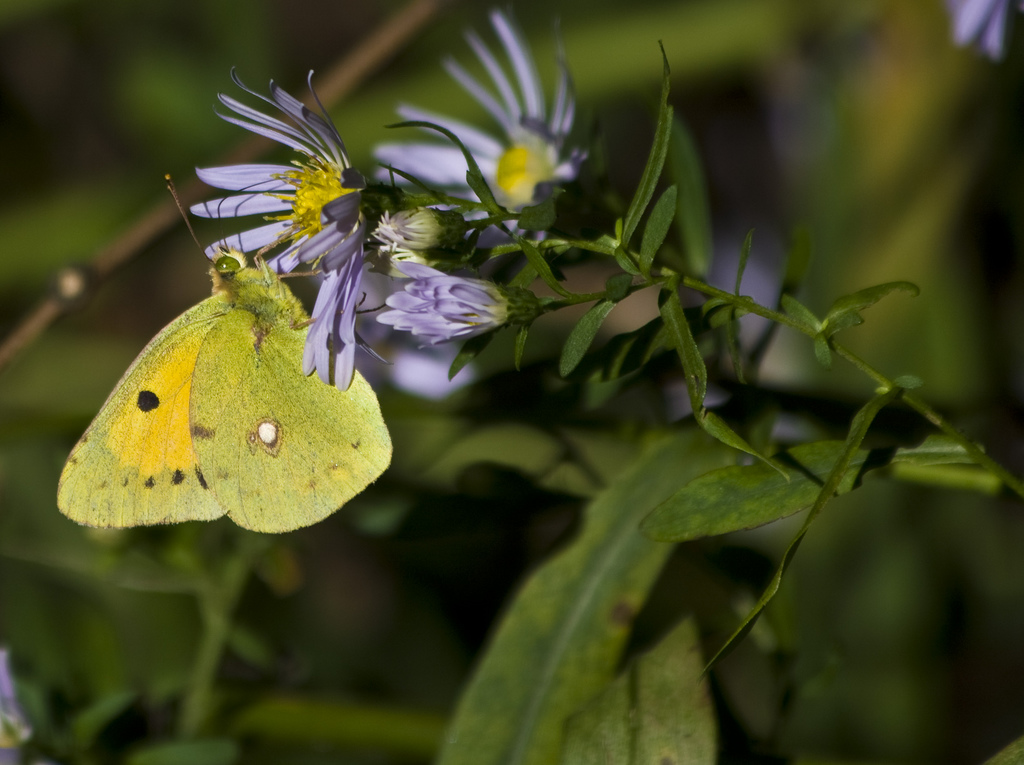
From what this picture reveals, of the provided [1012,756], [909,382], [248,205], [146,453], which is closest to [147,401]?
[146,453]

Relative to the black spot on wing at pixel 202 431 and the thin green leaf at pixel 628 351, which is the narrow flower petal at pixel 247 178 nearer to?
the black spot on wing at pixel 202 431

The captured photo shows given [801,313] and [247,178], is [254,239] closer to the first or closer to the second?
[247,178]

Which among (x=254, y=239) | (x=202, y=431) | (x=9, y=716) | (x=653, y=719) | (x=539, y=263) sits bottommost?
(x=653, y=719)

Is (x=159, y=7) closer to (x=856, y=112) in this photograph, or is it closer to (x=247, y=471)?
(x=856, y=112)

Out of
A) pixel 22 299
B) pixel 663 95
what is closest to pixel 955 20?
pixel 663 95

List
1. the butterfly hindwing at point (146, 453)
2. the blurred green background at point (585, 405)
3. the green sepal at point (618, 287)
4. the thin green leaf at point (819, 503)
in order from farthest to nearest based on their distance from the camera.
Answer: the blurred green background at point (585, 405)
the butterfly hindwing at point (146, 453)
the green sepal at point (618, 287)
the thin green leaf at point (819, 503)

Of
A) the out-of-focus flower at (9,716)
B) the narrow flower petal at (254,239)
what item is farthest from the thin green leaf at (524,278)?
the out-of-focus flower at (9,716)

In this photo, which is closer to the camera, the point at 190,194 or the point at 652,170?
the point at 652,170
